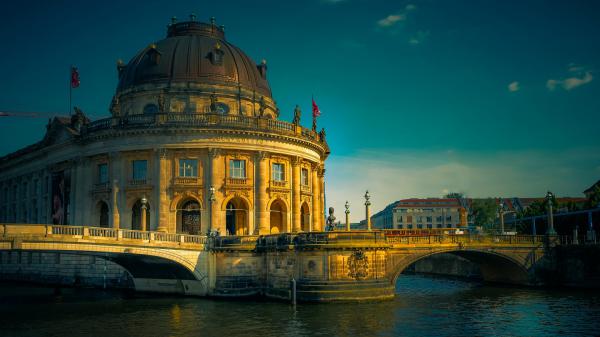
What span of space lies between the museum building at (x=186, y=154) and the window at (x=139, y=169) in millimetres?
93

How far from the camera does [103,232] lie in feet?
141

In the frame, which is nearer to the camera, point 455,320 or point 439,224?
point 455,320

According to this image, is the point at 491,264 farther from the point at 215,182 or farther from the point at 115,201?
the point at 115,201

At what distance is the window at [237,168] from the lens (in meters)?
57.0

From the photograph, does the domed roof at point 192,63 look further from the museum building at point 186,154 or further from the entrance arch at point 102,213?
the entrance arch at point 102,213

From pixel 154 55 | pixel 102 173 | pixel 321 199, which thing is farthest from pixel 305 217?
pixel 154 55

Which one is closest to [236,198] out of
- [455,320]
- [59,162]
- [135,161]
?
[135,161]

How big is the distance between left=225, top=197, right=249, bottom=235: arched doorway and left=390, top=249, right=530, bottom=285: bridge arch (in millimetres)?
15230

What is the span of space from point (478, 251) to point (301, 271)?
16430 millimetres

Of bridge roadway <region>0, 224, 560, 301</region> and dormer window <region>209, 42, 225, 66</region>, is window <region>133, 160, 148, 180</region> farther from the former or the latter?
dormer window <region>209, 42, 225, 66</region>

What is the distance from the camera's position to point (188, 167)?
5622 cm

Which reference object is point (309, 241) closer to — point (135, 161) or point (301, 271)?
point (301, 271)

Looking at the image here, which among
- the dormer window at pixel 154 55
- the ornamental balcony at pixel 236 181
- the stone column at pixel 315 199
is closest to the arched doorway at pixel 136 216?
the ornamental balcony at pixel 236 181

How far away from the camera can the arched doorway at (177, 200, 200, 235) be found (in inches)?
2235
